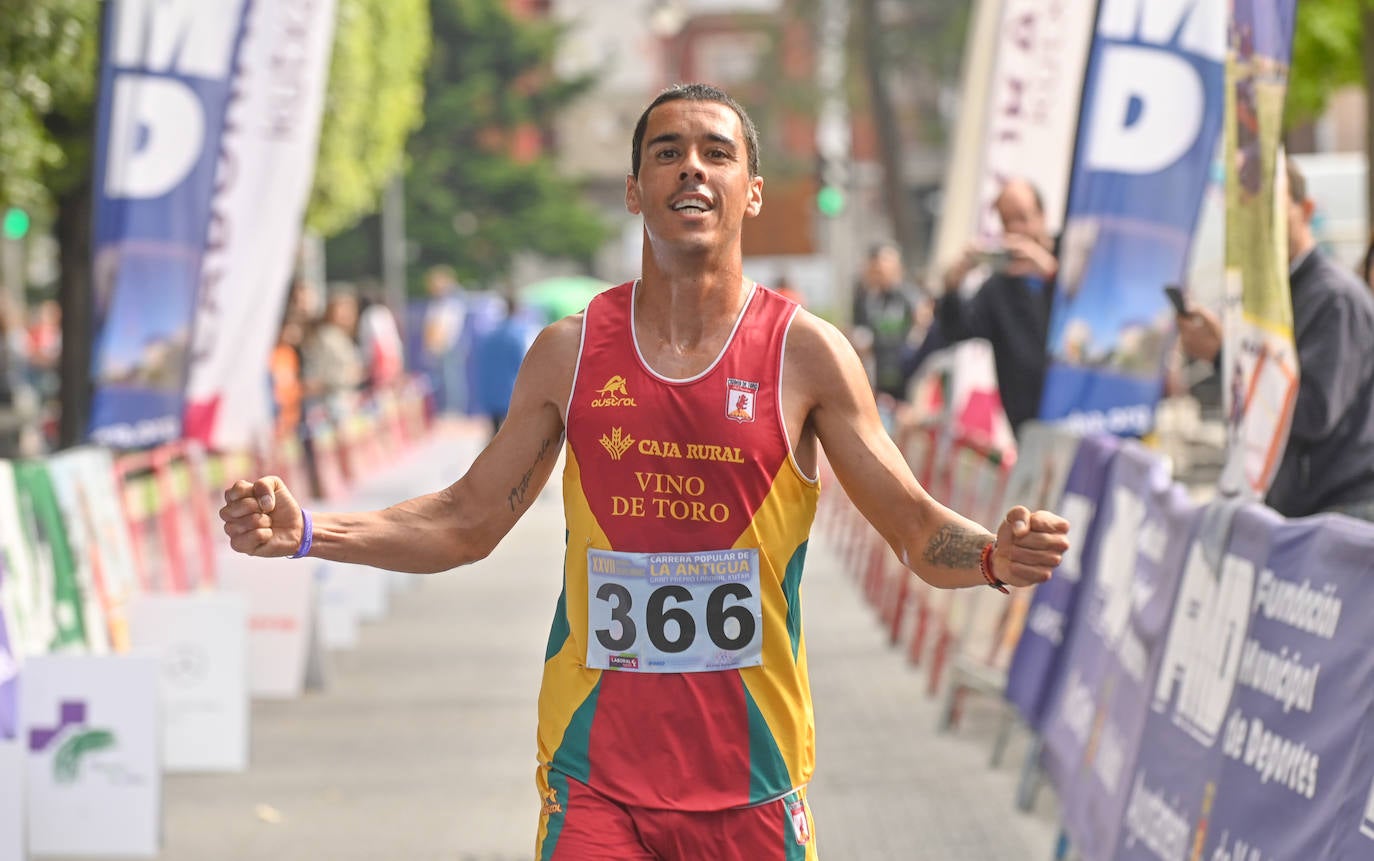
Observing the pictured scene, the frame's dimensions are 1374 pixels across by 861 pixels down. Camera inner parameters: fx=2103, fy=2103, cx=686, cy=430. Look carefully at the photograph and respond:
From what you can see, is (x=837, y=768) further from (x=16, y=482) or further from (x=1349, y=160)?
(x=1349, y=160)

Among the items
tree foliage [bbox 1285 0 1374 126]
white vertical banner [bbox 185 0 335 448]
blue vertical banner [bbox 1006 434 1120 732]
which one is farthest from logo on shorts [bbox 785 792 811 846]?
tree foliage [bbox 1285 0 1374 126]

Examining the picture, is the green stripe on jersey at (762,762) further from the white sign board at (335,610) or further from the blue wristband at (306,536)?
the white sign board at (335,610)

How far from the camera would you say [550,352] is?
4.02m

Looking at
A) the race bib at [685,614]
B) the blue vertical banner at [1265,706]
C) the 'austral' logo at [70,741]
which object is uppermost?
the race bib at [685,614]

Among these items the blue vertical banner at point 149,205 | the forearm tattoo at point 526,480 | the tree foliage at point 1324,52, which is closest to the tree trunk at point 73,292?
the blue vertical banner at point 149,205

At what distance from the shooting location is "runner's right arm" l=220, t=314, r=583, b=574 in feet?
13.1

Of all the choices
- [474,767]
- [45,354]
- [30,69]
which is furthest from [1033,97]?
[45,354]

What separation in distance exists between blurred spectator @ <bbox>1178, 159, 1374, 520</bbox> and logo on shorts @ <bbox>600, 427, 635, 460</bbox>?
117 inches

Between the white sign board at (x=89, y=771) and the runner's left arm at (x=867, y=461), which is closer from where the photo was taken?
the runner's left arm at (x=867, y=461)

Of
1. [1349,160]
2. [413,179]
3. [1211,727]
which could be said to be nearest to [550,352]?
[1211,727]

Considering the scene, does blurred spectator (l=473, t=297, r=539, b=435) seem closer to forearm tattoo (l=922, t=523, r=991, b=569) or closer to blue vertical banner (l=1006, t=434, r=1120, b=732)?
blue vertical banner (l=1006, t=434, r=1120, b=732)

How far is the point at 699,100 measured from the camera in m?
3.91

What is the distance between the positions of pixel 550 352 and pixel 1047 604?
4.56 m

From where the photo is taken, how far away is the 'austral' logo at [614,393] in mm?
3912
